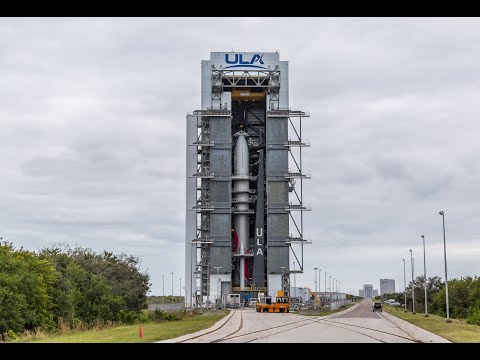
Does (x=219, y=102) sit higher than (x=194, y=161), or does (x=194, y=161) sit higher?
(x=219, y=102)

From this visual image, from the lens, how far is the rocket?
320ft

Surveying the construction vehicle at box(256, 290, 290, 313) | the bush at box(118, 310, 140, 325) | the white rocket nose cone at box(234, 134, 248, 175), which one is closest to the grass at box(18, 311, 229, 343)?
the bush at box(118, 310, 140, 325)

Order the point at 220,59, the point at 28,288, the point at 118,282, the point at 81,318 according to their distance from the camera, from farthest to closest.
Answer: the point at 220,59
the point at 118,282
the point at 81,318
the point at 28,288

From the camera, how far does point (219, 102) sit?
321 feet

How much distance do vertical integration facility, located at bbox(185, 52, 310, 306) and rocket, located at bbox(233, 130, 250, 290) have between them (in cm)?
15

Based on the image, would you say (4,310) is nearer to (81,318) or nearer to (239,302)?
(81,318)

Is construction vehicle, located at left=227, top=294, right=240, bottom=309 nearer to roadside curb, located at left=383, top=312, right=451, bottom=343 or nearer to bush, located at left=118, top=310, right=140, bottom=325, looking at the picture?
bush, located at left=118, top=310, right=140, bottom=325

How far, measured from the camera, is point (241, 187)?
322 feet

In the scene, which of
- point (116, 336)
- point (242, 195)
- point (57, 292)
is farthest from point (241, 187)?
point (116, 336)

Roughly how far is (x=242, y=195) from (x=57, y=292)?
150 ft

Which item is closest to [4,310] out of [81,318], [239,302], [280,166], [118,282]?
[81,318]

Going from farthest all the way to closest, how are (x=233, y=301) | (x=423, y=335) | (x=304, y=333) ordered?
1. (x=233, y=301)
2. (x=423, y=335)
3. (x=304, y=333)

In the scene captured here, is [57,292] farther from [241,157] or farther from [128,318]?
[241,157]

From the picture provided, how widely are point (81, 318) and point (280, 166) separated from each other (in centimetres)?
4250
